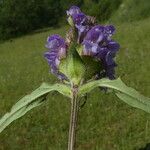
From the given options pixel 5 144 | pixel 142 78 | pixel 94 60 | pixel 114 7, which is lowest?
pixel 94 60

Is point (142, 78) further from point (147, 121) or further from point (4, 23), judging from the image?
point (4, 23)

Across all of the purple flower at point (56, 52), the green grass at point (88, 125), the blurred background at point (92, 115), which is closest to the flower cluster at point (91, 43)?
the purple flower at point (56, 52)

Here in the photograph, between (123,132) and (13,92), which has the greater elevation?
(13,92)

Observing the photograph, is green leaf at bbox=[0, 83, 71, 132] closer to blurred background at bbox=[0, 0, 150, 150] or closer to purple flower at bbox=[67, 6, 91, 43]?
purple flower at bbox=[67, 6, 91, 43]

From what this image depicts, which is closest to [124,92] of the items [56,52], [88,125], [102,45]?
[102,45]

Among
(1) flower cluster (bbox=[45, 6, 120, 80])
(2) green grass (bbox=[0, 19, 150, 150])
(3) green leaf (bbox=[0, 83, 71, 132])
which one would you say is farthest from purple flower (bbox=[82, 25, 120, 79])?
(2) green grass (bbox=[0, 19, 150, 150])

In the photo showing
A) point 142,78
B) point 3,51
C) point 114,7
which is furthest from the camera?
point 114,7

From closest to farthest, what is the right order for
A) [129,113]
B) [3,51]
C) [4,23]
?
[129,113]
[3,51]
[4,23]

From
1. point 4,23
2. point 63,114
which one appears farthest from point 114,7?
point 63,114

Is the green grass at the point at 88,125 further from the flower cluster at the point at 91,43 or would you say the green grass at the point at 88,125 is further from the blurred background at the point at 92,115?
the flower cluster at the point at 91,43
